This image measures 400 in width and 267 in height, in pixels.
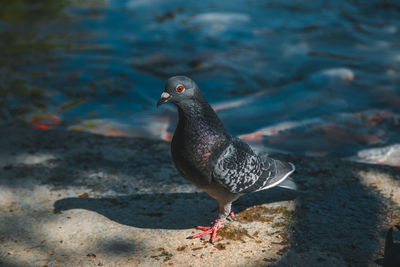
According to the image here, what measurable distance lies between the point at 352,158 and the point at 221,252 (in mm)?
2382

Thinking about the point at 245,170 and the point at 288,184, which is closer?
the point at 245,170

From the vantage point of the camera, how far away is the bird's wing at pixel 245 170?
133 inches

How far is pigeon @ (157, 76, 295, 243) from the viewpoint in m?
3.30

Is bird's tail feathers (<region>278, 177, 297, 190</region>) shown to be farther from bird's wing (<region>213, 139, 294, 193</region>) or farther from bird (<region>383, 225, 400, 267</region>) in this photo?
bird (<region>383, 225, 400, 267</region>)

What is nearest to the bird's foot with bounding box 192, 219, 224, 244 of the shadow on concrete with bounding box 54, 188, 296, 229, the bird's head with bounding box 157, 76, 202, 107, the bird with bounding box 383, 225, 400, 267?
the shadow on concrete with bounding box 54, 188, 296, 229

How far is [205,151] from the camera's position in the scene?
334cm

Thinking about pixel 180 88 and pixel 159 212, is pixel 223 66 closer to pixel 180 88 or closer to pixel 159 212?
pixel 159 212

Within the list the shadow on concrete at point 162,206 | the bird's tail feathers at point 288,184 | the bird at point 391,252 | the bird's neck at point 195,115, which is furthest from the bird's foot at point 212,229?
the bird at point 391,252

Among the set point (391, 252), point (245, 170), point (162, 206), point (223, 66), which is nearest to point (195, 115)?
point (245, 170)

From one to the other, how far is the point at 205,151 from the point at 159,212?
0.81 metres

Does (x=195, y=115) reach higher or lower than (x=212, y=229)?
higher

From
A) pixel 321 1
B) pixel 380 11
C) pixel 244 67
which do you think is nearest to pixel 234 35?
pixel 244 67

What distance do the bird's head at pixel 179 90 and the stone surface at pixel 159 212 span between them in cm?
102

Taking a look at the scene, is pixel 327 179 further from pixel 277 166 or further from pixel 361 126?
pixel 361 126
